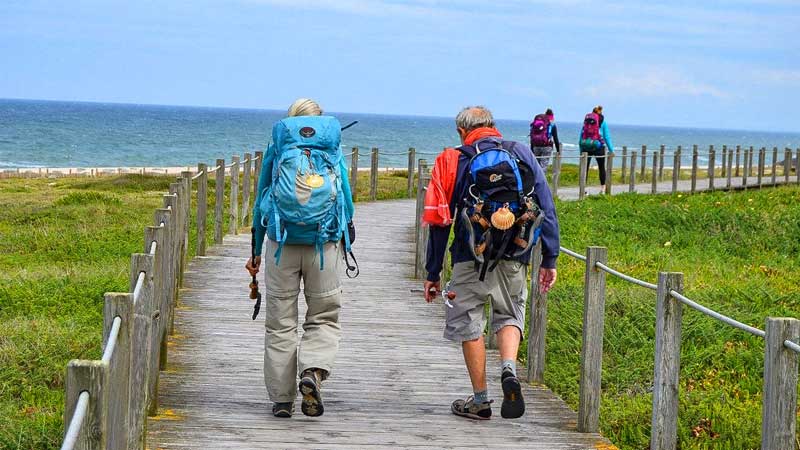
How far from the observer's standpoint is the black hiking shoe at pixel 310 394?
23.1ft

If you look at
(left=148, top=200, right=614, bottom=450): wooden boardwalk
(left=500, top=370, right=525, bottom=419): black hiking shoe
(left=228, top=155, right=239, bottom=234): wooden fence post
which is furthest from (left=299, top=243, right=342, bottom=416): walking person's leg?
(left=228, top=155, right=239, bottom=234): wooden fence post

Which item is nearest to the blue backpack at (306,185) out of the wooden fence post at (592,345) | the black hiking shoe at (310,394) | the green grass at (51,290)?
the black hiking shoe at (310,394)

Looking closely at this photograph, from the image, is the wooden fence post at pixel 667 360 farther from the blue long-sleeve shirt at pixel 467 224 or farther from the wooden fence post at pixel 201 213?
the wooden fence post at pixel 201 213

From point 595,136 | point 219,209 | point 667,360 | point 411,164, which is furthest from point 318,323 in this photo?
point 595,136

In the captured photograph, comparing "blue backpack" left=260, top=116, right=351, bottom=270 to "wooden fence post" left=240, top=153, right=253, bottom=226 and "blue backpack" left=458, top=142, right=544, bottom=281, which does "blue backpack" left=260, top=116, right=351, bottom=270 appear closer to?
"blue backpack" left=458, top=142, right=544, bottom=281

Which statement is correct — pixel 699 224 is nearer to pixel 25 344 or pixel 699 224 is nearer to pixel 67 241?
pixel 67 241

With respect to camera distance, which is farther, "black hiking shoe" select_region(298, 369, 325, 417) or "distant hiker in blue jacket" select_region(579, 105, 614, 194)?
"distant hiker in blue jacket" select_region(579, 105, 614, 194)

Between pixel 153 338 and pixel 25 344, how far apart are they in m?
3.49

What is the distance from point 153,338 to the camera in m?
6.67

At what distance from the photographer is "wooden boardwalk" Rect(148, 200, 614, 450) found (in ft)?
22.0

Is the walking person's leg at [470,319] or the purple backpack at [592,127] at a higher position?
the purple backpack at [592,127]

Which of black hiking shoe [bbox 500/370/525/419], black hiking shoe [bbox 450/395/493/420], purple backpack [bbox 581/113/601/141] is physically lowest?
black hiking shoe [bbox 450/395/493/420]

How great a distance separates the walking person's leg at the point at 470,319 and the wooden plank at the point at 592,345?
59 cm

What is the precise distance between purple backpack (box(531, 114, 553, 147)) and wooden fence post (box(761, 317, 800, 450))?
2133 cm
